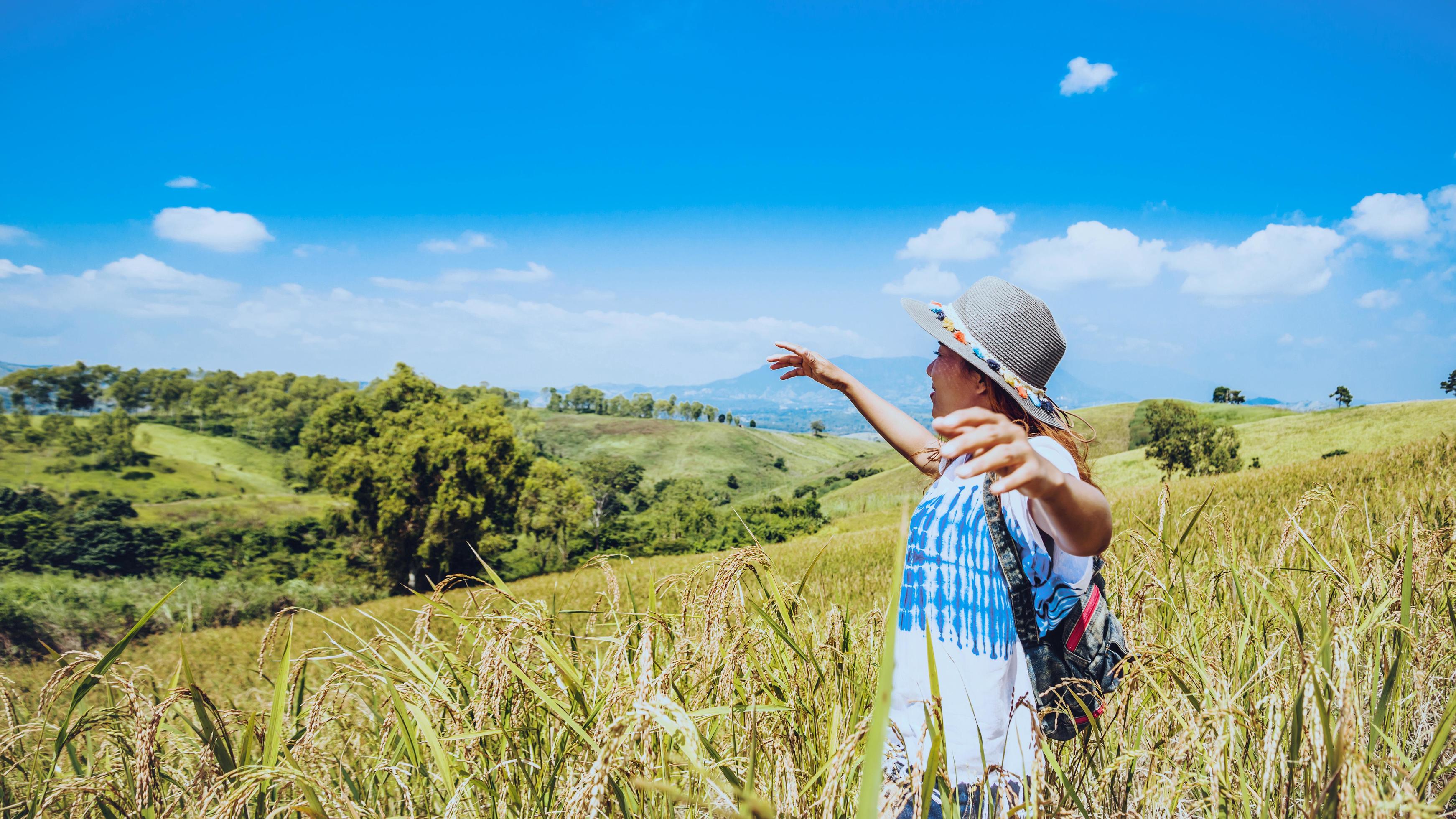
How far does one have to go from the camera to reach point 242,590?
2967cm

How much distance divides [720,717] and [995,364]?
1.33 meters

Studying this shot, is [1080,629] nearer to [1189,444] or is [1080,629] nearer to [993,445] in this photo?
[993,445]

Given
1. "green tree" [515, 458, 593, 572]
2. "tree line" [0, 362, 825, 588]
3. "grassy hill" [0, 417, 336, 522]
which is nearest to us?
"tree line" [0, 362, 825, 588]

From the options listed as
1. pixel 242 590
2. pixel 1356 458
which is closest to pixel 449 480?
pixel 242 590

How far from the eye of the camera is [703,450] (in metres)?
118

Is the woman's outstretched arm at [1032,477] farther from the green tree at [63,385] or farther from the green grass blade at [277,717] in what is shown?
the green tree at [63,385]

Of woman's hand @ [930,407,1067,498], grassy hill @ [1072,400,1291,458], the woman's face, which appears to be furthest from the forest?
grassy hill @ [1072,400,1291,458]

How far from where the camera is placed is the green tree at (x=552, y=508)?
136 feet

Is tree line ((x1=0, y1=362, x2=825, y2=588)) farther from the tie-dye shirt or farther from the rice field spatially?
the tie-dye shirt

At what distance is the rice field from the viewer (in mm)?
1204

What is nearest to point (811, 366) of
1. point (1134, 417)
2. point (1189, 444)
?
point (1189, 444)

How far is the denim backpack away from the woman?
0.08ft

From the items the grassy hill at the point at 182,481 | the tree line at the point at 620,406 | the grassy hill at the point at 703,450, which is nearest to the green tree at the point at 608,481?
the grassy hill at the point at 703,450

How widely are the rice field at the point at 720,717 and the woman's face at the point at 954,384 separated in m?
0.49
